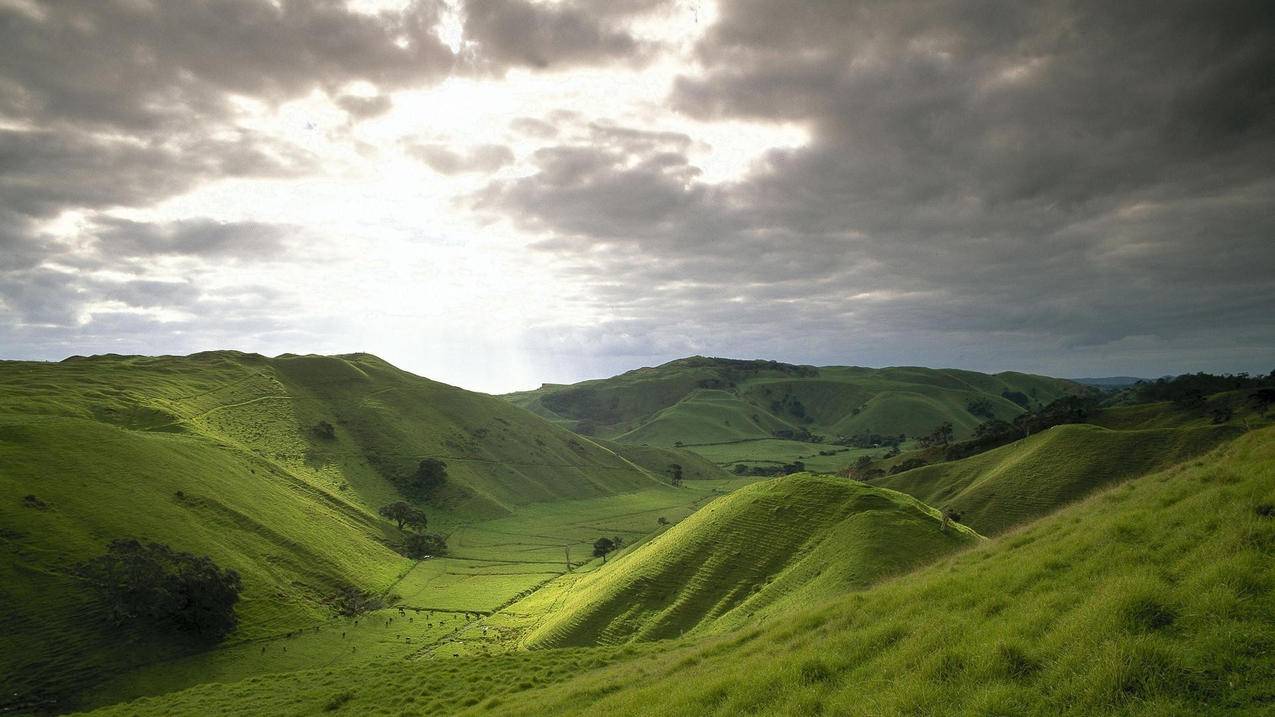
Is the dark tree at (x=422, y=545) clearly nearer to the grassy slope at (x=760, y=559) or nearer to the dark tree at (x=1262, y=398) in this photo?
the grassy slope at (x=760, y=559)

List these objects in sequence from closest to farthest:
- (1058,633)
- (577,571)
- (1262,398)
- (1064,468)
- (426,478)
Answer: (1058,633), (1064,468), (577,571), (1262,398), (426,478)

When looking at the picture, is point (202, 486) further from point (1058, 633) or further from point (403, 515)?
point (1058, 633)

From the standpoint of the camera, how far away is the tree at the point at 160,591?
220ft

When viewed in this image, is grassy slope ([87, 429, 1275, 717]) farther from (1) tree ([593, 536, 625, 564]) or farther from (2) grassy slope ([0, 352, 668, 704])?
(1) tree ([593, 536, 625, 564])

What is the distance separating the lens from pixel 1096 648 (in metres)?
11.9

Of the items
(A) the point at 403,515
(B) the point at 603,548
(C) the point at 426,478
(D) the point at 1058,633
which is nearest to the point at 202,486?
(A) the point at 403,515

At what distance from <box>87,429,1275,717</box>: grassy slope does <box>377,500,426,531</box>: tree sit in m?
115

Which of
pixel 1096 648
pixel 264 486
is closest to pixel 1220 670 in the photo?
pixel 1096 648

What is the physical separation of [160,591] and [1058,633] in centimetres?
8923

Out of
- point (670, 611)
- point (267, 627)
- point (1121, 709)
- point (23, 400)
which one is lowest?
point (267, 627)

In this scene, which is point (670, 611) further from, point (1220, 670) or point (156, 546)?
point (156, 546)

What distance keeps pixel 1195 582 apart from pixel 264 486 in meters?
128

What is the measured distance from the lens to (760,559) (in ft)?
166

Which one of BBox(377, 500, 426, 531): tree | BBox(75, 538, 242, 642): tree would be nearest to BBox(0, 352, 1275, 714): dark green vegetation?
BBox(75, 538, 242, 642): tree
